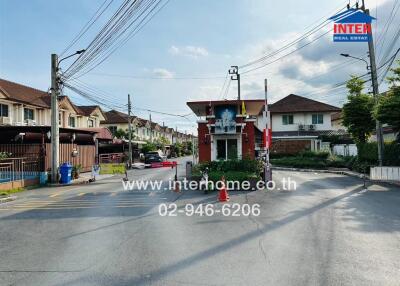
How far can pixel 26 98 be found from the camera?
31812 mm

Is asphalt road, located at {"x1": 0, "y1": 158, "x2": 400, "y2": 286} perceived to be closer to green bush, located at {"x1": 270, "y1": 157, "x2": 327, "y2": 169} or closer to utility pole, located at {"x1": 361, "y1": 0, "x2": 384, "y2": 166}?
utility pole, located at {"x1": 361, "y1": 0, "x2": 384, "y2": 166}

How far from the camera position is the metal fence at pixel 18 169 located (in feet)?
58.2

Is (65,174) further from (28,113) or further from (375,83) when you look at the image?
(375,83)

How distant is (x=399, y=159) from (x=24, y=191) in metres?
20.4

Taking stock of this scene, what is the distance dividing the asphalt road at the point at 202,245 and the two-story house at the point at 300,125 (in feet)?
99.4

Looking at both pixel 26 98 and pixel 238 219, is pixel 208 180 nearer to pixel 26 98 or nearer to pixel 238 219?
pixel 238 219

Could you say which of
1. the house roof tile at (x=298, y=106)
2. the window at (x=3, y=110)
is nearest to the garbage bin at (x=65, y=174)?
the window at (x=3, y=110)

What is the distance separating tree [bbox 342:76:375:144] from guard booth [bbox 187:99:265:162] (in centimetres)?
907

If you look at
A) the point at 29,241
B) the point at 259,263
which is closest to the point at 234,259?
the point at 259,263

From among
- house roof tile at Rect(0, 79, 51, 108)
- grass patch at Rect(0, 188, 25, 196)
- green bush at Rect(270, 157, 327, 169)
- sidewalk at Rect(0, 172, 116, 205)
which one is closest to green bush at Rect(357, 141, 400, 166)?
green bush at Rect(270, 157, 327, 169)

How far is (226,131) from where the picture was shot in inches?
795

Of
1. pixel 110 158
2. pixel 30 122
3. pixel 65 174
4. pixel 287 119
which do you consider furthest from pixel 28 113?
pixel 287 119

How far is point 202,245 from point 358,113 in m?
22.2

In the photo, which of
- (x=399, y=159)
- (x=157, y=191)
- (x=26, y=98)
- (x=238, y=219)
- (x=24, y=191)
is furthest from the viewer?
(x=26, y=98)
